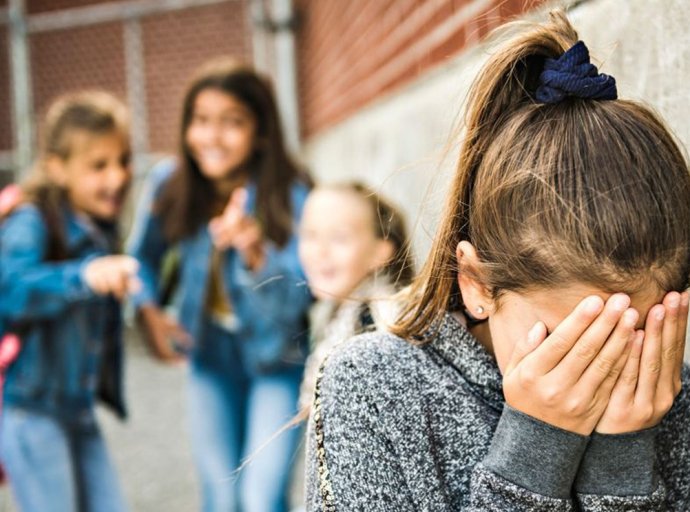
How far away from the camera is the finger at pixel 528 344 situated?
1.27m

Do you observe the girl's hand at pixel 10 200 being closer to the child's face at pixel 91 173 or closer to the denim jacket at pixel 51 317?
the denim jacket at pixel 51 317

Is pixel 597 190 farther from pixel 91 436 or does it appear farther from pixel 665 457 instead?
pixel 91 436

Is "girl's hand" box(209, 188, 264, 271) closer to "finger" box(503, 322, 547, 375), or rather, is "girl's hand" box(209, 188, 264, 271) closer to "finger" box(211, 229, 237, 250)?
"finger" box(211, 229, 237, 250)

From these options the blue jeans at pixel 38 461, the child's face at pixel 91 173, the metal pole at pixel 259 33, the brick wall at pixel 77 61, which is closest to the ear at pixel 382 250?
the child's face at pixel 91 173

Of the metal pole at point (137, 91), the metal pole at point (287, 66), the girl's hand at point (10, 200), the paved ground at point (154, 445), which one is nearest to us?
the girl's hand at point (10, 200)

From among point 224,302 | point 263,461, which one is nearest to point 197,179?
point 224,302

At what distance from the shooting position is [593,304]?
1212mm

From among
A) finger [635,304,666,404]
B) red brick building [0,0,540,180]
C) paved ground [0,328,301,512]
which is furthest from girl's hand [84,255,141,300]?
red brick building [0,0,540,180]

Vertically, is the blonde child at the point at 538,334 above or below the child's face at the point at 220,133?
below

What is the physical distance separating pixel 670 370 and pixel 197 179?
2504mm

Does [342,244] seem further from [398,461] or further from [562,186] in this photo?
[562,186]

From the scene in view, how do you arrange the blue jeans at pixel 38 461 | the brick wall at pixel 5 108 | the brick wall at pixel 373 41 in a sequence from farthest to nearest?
the brick wall at pixel 5 108 → the blue jeans at pixel 38 461 → the brick wall at pixel 373 41

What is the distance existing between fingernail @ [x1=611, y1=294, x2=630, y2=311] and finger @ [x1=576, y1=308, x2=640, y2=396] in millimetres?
12

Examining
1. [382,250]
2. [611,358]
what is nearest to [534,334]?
[611,358]
